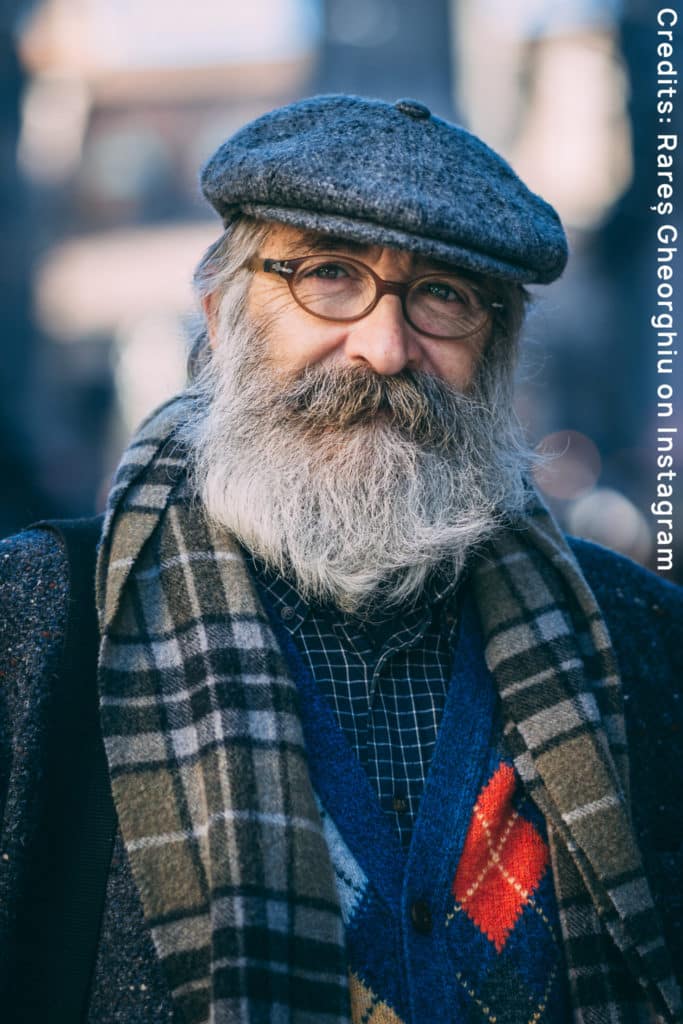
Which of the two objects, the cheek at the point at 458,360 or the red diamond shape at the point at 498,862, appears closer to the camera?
the red diamond shape at the point at 498,862

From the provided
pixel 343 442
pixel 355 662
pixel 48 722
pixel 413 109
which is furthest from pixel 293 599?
pixel 413 109

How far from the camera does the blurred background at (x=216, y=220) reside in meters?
20.5

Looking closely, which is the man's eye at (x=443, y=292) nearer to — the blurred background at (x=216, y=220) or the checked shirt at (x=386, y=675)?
the checked shirt at (x=386, y=675)

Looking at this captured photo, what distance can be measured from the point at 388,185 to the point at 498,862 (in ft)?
4.13

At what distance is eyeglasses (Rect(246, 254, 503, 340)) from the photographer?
1842 millimetres

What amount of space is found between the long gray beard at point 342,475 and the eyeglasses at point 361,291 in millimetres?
114

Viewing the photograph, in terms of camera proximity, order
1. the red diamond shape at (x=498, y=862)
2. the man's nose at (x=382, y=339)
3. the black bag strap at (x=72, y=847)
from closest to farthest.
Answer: the black bag strap at (x=72, y=847) < the red diamond shape at (x=498, y=862) < the man's nose at (x=382, y=339)

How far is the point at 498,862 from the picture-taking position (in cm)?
170

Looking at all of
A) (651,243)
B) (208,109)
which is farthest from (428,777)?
(208,109)

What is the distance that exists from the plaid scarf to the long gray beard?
9 cm

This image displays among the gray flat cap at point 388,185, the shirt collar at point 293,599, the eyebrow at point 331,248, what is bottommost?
the shirt collar at point 293,599

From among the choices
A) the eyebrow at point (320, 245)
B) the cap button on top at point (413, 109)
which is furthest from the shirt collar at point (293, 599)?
the cap button on top at point (413, 109)

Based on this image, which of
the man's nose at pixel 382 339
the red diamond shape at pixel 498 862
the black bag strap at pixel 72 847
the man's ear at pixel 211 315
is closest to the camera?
the black bag strap at pixel 72 847

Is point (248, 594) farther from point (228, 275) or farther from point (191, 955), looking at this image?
point (228, 275)
